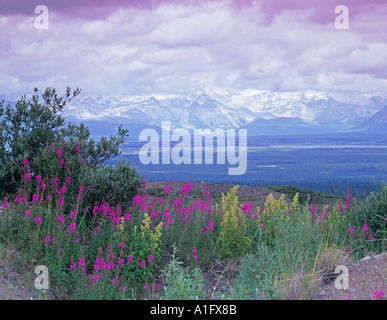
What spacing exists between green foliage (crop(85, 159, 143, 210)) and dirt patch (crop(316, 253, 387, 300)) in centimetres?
414

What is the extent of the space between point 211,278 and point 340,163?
154 meters

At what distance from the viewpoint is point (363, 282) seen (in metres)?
6.48

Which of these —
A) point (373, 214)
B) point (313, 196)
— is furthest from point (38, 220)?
point (373, 214)

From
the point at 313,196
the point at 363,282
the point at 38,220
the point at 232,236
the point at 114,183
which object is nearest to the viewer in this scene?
the point at 363,282

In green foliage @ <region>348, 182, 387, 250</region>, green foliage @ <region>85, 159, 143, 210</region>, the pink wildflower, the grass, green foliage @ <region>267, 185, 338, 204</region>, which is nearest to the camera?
the grass

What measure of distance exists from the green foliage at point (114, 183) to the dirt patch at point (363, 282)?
4.14 m

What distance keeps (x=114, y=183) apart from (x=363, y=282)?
15.5 ft

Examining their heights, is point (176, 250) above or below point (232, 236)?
below

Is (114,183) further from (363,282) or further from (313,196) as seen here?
(363,282)

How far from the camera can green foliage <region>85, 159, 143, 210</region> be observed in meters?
8.70

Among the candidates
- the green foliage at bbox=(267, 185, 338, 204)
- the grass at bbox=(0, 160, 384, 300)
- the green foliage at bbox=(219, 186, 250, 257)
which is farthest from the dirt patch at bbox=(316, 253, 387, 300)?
the green foliage at bbox=(219, 186, 250, 257)

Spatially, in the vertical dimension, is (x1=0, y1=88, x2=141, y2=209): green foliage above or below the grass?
above

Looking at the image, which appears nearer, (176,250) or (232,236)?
(176,250)

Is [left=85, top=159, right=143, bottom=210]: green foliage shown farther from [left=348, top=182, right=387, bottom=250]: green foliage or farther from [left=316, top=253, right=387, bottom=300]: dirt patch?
[left=348, top=182, right=387, bottom=250]: green foliage
